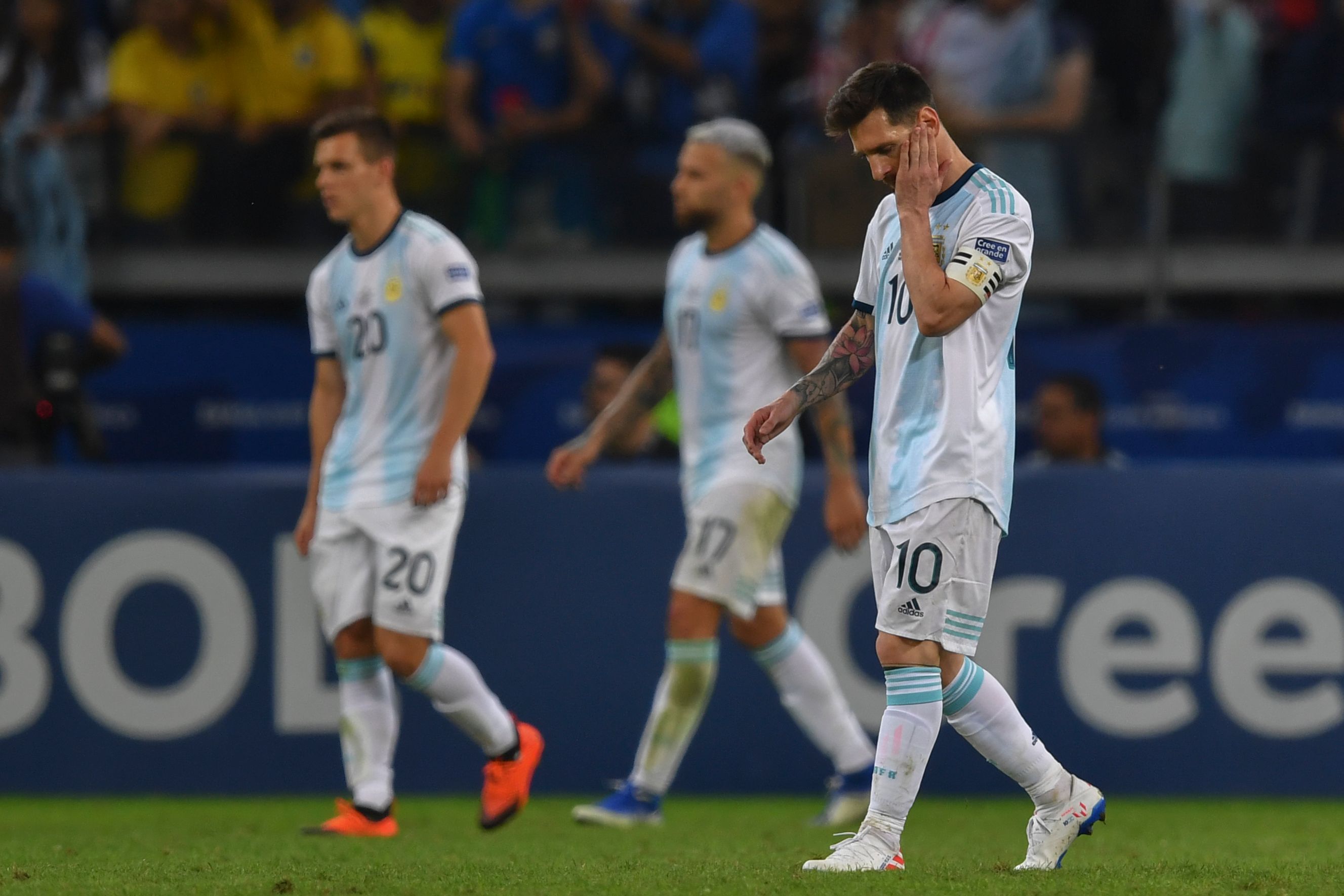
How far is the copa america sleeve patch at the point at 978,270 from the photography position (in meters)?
4.84

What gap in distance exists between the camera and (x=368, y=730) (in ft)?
22.5

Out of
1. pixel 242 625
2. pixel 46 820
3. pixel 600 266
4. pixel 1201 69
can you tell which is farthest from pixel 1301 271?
pixel 46 820

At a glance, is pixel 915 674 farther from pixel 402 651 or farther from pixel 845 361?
pixel 402 651

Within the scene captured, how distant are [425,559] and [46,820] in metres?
2.10

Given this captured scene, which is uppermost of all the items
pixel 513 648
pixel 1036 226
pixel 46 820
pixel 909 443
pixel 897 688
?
pixel 1036 226

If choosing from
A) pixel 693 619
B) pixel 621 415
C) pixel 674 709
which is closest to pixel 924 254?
pixel 693 619

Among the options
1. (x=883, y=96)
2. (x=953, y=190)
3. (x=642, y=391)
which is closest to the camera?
(x=883, y=96)

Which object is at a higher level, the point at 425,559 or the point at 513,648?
the point at 425,559

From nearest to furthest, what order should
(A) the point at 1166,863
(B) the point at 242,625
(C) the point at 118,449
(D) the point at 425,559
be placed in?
(A) the point at 1166,863, (D) the point at 425,559, (B) the point at 242,625, (C) the point at 118,449

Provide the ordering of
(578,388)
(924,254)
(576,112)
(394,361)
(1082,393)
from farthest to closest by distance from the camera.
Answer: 1. (576,112)
2. (578,388)
3. (1082,393)
4. (394,361)
5. (924,254)

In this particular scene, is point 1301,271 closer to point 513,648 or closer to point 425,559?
point 513,648

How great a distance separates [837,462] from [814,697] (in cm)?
101

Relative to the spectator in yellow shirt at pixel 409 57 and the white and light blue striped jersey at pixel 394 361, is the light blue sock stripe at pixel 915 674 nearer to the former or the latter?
the white and light blue striped jersey at pixel 394 361

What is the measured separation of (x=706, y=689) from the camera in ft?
A: 23.6
